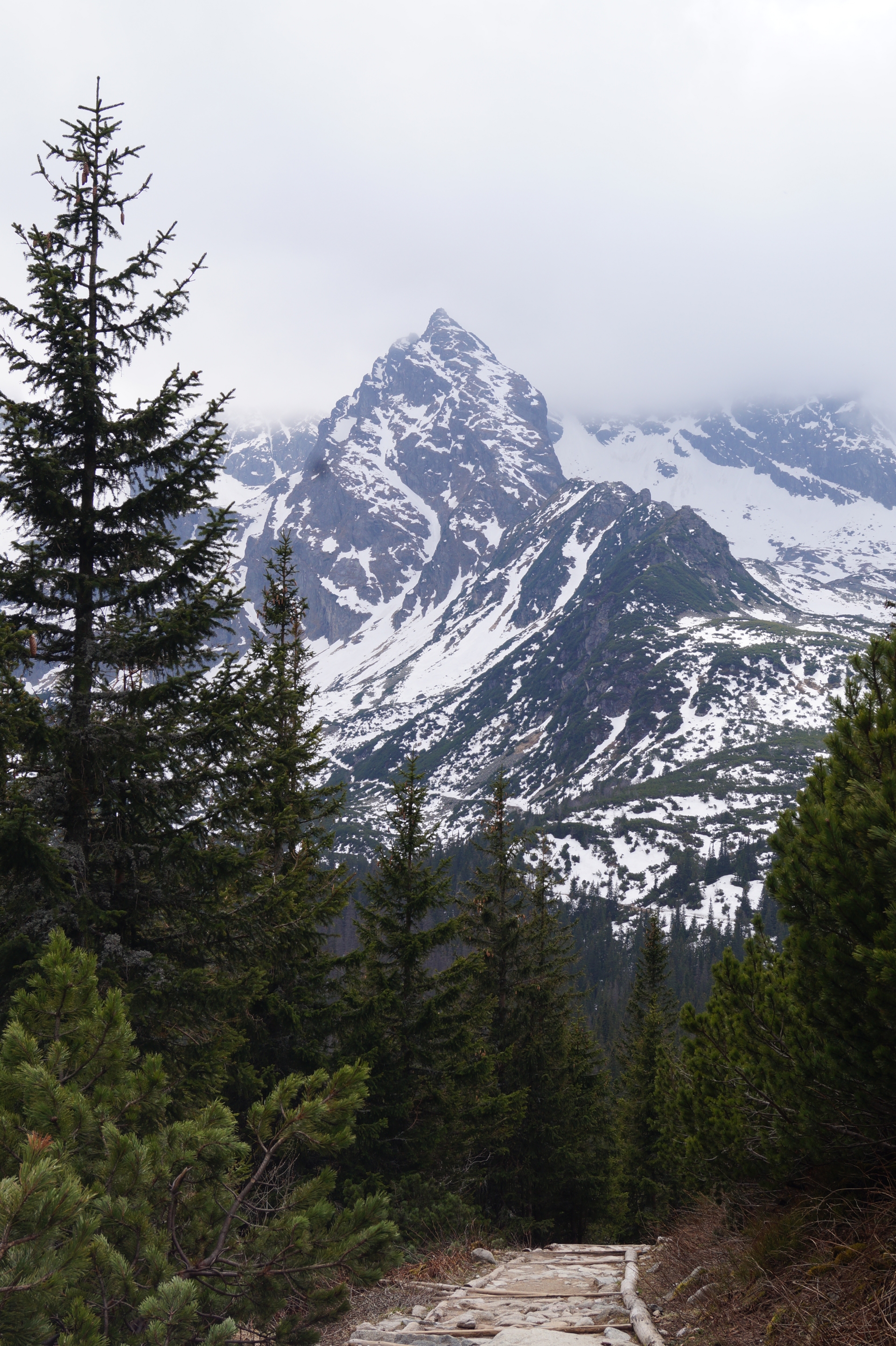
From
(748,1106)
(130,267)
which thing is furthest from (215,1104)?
(130,267)

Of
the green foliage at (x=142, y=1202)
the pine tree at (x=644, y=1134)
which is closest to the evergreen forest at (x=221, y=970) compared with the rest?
the green foliage at (x=142, y=1202)

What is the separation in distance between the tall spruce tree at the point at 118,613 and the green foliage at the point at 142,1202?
393cm

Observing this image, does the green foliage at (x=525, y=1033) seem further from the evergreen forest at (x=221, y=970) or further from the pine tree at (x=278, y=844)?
the pine tree at (x=278, y=844)

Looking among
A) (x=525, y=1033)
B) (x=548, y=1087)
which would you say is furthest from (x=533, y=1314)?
(x=548, y=1087)

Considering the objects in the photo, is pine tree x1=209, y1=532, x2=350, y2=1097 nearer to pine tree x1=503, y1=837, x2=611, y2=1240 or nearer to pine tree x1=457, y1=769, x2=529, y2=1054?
pine tree x1=457, y1=769, x2=529, y2=1054

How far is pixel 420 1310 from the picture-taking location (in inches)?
279

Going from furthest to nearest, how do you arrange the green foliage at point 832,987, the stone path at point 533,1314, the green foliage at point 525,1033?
the green foliage at point 525,1033, the stone path at point 533,1314, the green foliage at point 832,987

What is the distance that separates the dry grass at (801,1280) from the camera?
4.02m

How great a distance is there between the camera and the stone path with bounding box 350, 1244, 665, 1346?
17.9ft

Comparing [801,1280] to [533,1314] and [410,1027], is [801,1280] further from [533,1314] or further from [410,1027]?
[410,1027]

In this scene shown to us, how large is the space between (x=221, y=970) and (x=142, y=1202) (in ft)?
19.2

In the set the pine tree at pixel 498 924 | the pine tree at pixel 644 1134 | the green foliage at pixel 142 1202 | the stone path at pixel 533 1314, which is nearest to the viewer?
the green foliage at pixel 142 1202

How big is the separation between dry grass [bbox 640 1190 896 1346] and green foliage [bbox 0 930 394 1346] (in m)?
2.32

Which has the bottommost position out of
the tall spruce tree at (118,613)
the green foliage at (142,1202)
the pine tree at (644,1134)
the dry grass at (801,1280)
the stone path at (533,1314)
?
the pine tree at (644,1134)
